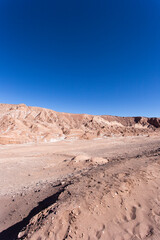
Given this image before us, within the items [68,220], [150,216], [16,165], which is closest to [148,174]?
[150,216]

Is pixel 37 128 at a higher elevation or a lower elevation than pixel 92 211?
higher

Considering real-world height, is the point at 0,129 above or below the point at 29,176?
above

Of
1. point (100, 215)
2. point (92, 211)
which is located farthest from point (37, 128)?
point (100, 215)

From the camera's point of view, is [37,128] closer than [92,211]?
No

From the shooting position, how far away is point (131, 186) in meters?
4.51

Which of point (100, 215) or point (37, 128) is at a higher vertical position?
point (37, 128)

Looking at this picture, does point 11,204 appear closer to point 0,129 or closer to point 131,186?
point 131,186

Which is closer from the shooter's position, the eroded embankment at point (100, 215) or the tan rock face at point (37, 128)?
the eroded embankment at point (100, 215)

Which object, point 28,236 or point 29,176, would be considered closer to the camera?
point 28,236

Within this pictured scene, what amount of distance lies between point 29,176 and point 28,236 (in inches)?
241

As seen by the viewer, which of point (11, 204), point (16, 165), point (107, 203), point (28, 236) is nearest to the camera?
point (28, 236)

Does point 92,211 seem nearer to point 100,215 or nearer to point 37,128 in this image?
point 100,215

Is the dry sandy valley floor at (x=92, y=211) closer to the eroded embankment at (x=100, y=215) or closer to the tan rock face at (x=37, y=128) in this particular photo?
the eroded embankment at (x=100, y=215)

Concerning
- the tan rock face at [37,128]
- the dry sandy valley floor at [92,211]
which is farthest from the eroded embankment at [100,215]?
the tan rock face at [37,128]
